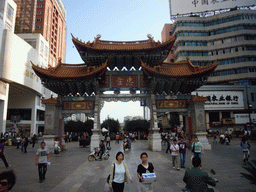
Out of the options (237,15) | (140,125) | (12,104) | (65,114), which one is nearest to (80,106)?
(65,114)

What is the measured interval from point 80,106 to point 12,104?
3212 cm

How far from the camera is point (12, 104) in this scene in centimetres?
4053

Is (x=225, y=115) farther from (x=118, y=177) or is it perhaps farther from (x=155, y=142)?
(x=118, y=177)

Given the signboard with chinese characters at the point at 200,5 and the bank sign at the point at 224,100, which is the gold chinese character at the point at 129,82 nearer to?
the bank sign at the point at 224,100

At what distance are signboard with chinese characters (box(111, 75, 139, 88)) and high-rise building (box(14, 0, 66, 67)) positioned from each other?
1461 inches

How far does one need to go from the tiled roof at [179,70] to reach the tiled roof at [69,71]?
385cm

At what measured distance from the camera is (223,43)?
1654 inches

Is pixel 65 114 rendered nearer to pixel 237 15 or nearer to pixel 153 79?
pixel 153 79

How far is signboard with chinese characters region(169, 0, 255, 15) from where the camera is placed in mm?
42188

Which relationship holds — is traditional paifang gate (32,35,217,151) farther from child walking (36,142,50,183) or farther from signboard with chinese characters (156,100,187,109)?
child walking (36,142,50,183)

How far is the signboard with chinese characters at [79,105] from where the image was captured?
53.7 feet

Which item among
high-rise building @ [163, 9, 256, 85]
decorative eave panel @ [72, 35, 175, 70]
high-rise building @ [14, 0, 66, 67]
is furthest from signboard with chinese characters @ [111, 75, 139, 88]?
high-rise building @ [14, 0, 66, 67]

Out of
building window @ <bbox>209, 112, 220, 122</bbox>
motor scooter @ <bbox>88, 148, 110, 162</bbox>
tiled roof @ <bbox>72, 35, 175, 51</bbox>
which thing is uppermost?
tiled roof @ <bbox>72, 35, 175, 51</bbox>

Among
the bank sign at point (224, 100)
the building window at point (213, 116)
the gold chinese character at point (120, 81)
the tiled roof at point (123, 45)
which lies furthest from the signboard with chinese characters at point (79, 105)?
the building window at point (213, 116)
